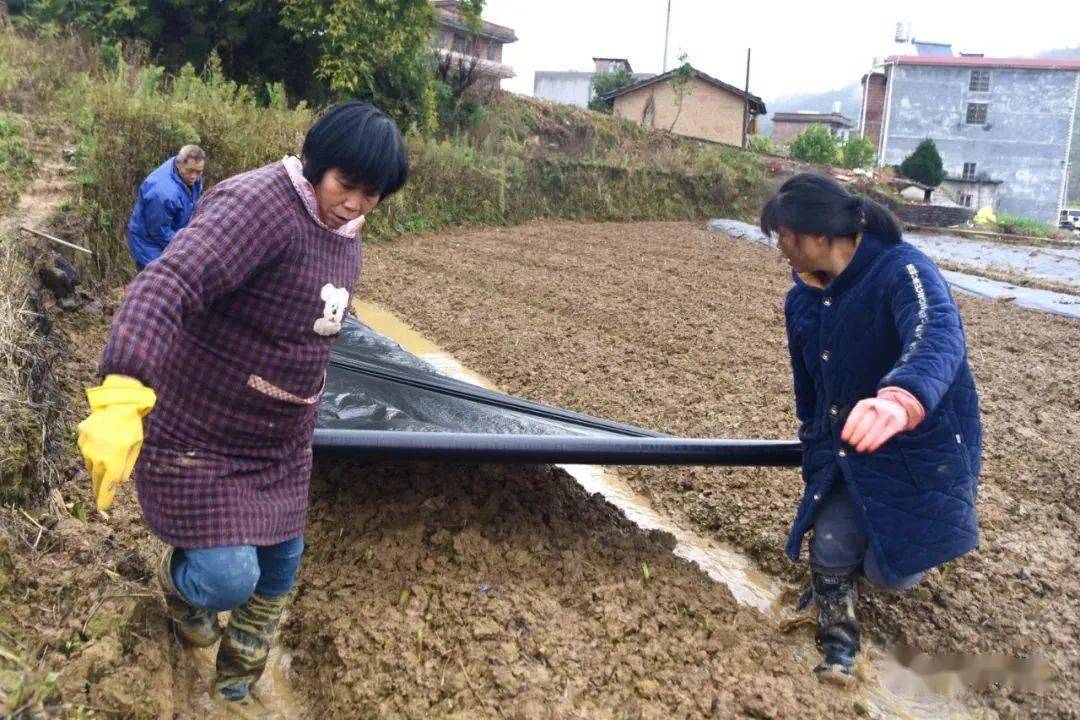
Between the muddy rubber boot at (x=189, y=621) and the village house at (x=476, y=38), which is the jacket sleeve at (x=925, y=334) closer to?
the muddy rubber boot at (x=189, y=621)

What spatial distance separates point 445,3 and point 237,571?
3812 cm

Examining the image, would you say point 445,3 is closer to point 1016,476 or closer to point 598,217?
point 598,217

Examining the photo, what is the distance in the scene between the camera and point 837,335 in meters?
2.45

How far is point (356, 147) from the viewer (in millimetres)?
A: 1775

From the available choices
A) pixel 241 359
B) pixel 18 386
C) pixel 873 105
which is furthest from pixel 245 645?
pixel 873 105

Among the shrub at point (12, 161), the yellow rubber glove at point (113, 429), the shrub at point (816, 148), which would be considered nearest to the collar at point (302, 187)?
the yellow rubber glove at point (113, 429)

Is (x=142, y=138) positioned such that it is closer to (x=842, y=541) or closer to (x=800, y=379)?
(x=800, y=379)

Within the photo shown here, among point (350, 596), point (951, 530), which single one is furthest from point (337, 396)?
point (951, 530)

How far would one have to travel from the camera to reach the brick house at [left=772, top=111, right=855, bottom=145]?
2143 inches

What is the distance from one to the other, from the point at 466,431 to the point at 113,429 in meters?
1.69

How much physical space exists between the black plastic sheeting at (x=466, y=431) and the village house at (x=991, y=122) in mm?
39646

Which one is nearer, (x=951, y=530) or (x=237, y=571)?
(x=237, y=571)

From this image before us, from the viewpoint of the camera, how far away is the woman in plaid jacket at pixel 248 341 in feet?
5.68

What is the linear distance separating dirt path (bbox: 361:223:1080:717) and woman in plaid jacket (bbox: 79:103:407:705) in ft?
7.37
